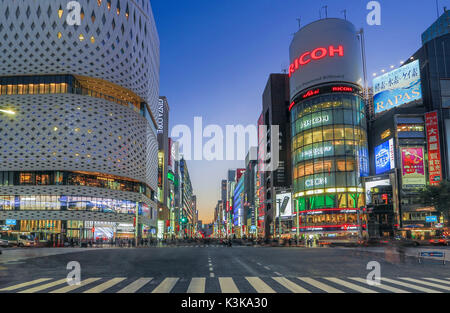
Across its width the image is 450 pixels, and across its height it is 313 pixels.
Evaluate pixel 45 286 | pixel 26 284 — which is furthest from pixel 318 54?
pixel 45 286

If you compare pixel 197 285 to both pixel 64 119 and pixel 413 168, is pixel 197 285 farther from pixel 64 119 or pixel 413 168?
pixel 64 119

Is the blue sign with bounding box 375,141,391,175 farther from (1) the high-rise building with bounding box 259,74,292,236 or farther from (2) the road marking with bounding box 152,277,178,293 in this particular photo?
(2) the road marking with bounding box 152,277,178,293

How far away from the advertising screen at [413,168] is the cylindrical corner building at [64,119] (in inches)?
2266

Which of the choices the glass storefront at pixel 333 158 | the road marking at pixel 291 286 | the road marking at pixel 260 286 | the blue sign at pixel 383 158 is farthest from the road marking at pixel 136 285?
the blue sign at pixel 383 158

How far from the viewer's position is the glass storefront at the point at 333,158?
9338 cm

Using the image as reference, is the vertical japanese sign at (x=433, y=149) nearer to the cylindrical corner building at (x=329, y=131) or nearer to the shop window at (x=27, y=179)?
the cylindrical corner building at (x=329, y=131)

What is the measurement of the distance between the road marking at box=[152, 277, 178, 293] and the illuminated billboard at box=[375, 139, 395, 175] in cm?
8075

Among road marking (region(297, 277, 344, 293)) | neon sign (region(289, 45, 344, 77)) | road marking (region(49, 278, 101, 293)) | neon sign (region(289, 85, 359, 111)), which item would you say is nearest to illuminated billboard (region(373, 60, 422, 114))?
neon sign (region(289, 85, 359, 111))

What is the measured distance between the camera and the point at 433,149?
80.8m

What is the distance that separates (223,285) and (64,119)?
8845 centimetres

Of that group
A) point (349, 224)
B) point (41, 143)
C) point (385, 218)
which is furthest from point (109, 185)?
point (385, 218)

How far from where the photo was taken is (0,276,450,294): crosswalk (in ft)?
39.8

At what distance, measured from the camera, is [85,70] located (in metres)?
95.1
